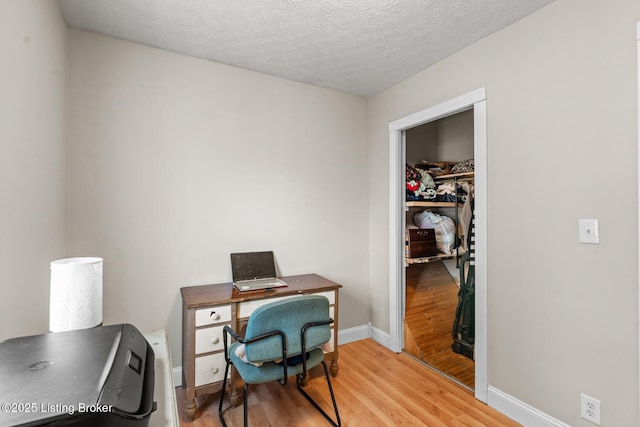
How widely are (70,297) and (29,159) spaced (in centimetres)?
66

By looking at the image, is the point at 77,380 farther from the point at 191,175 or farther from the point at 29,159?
the point at 191,175

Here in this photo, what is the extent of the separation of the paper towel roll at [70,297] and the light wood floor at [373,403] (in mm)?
1089

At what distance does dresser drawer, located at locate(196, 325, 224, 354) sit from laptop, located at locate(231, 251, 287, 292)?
0.36 metres

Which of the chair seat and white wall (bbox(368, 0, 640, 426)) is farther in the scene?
the chair seat

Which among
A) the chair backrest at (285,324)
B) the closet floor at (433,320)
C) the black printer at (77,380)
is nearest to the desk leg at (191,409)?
the chair backrest at (285,324)

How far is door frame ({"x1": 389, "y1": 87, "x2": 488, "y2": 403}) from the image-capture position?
6.89 ft

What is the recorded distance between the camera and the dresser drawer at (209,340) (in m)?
1.97

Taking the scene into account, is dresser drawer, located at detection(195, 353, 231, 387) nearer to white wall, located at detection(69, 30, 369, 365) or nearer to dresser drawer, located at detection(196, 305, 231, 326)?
dresser drawer, located at detection(196, 305, 231, 326)

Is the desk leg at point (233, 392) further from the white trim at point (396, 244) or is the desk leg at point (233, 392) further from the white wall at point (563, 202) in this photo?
the white wall at point (563, 202)

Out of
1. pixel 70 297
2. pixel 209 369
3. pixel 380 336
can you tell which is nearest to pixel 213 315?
pixel 209 369

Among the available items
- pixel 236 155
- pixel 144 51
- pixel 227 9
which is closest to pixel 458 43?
pixel 227 9

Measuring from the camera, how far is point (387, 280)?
2953mm

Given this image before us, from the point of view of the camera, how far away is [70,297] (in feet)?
4.04

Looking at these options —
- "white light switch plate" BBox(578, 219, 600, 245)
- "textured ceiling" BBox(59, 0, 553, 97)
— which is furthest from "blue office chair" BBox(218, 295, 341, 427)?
"textured ceiling" BBox(59, 0, 553, 97)
